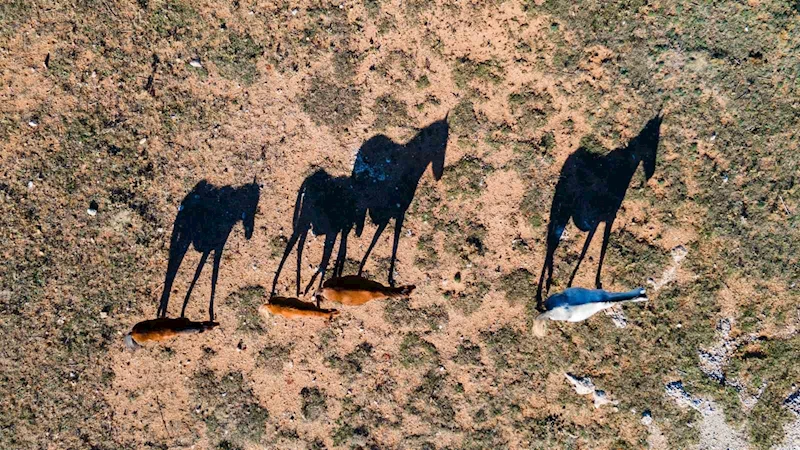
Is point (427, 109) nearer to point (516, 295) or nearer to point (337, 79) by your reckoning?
point (337, 79)

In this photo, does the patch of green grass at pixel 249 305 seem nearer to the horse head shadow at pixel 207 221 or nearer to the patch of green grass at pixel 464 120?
the horse head shadow at pixel 207 221

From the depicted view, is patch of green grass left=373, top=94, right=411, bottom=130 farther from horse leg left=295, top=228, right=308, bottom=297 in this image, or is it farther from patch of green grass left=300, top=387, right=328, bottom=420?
patch of green grass left=300, top=387, right=328, bottom=420

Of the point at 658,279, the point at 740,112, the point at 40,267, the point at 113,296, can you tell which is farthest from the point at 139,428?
the point at 740,112

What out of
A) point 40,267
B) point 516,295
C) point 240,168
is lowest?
point 40,267

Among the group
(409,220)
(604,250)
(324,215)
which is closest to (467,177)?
(409,220)

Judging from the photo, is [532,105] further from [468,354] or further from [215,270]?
[215,270]

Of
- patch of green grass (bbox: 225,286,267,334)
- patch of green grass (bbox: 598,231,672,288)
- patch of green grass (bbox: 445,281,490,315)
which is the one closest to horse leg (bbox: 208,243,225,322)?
patch of green grass (bbox: 225,286,267,334)

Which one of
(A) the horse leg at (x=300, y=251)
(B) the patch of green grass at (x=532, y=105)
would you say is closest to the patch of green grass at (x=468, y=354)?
(A) the horse leg at (x=300, y=251)
